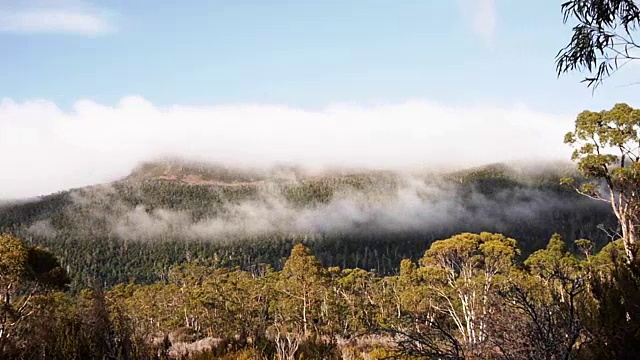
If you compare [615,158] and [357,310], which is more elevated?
[615,158]

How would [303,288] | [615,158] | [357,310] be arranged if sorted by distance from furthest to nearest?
1. [357,310]
2. [303,288]
3. [615,158]

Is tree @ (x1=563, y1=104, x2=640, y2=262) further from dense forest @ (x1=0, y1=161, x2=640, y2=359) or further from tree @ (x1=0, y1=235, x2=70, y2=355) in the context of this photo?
tree @ (x1=0, y1=235, x2=70, y2=355)

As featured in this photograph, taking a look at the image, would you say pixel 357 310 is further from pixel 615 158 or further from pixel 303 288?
pixel 615 158

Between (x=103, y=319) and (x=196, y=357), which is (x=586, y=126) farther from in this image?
(x=103, y=319)

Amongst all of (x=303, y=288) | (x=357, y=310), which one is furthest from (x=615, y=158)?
(x=357, y=310)

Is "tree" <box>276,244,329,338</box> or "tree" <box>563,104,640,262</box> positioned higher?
"tree" <box>563,104,640,262</box>

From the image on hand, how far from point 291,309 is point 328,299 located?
405cm

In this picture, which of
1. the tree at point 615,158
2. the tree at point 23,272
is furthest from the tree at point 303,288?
the tree at point 615,158

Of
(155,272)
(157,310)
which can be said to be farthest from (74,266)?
(157,310)

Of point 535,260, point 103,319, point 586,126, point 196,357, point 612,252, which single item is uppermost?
point 586,126

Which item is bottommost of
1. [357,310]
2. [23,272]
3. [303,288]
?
[357,310]

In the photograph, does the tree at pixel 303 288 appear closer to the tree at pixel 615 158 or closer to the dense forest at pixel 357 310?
the dense forest at pixel 357 310

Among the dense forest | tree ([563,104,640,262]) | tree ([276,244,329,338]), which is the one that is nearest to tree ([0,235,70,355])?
the dense forest

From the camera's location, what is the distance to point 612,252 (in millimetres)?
6266
